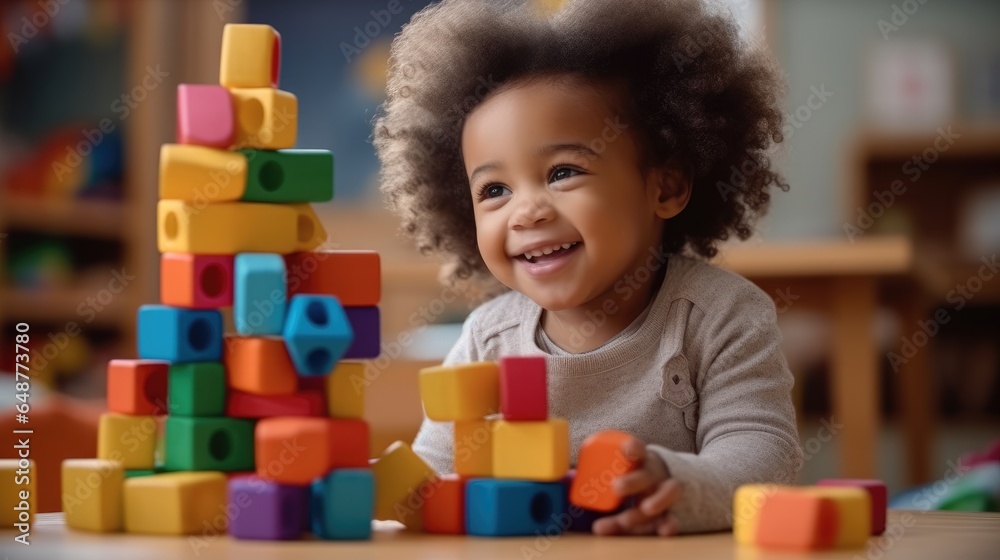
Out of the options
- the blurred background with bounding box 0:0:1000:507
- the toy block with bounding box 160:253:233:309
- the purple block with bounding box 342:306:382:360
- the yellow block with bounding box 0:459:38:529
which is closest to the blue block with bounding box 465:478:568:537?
the purple block with bounding box 342:306:382:360

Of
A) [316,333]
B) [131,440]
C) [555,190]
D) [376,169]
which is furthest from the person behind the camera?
[376,169]

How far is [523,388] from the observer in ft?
2.88

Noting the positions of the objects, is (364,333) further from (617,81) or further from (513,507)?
(617,81)

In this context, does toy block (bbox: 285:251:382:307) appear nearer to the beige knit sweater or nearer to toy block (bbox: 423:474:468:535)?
toy block (bbox: 423:474:468:535)

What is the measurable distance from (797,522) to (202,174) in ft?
1.64

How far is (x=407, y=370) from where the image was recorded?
92.6 inches

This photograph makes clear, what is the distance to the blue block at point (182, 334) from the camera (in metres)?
0.88

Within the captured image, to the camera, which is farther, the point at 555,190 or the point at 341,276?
the point at 555,190

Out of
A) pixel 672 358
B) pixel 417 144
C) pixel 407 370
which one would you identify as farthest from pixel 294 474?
pixel 407 370

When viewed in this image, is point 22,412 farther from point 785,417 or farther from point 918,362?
point 918,362

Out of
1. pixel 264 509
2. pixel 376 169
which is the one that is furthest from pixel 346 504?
pixel 376 169

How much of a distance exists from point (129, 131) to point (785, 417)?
8.79 ft

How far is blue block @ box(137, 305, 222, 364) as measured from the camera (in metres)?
0.88

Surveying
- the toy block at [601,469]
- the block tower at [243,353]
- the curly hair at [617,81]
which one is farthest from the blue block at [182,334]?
the curly hair at [617,81]
